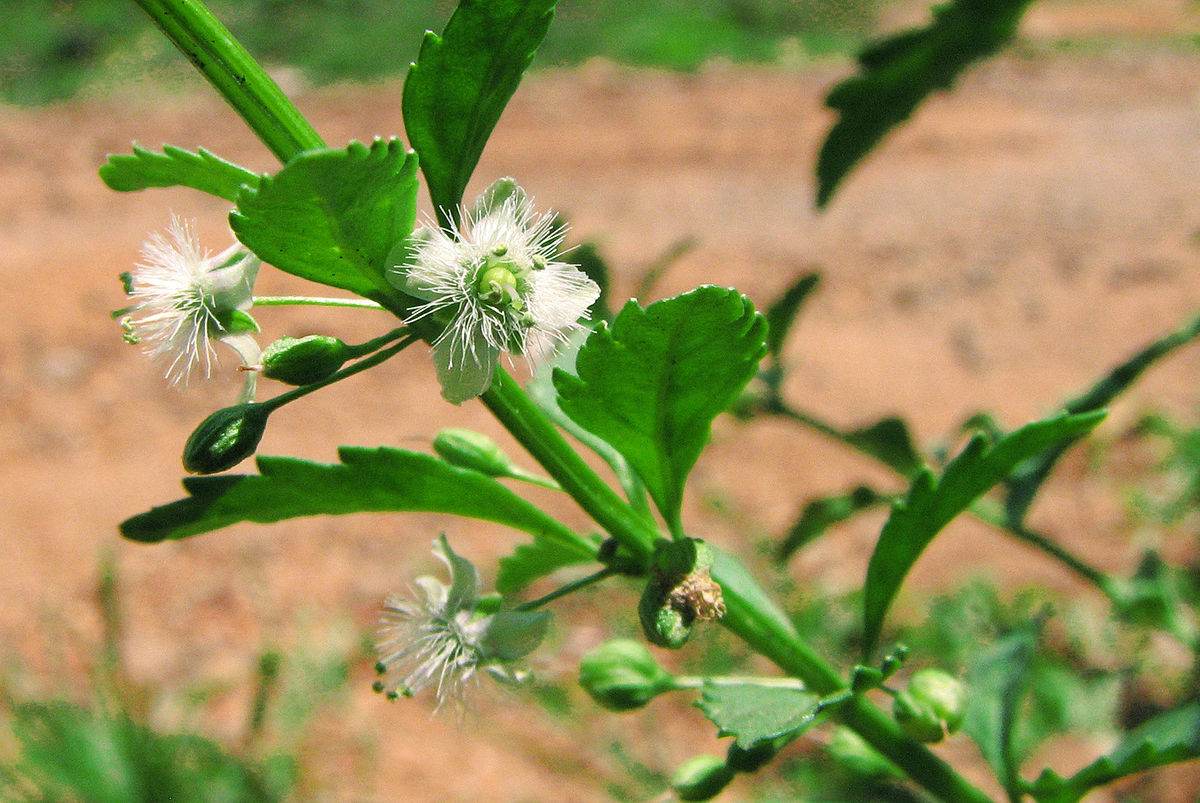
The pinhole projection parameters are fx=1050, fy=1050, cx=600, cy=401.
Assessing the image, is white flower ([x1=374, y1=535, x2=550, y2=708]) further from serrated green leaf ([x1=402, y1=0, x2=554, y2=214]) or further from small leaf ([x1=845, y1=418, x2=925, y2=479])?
small leaf ([x1=845, y1=418, x2=925, y2=479])

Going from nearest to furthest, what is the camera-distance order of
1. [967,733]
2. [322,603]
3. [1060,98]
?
[967,733], [322,603], [1060,98]

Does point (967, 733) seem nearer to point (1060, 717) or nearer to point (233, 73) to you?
point (233, 73)

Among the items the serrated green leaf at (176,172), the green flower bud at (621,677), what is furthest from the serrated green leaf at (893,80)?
the serrated green leaf at (176,172)

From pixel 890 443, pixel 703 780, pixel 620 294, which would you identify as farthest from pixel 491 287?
pixel 620 294

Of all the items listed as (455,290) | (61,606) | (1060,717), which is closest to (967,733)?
(455,290)

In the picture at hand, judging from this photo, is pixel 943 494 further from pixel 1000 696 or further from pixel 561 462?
pixel 1000 696

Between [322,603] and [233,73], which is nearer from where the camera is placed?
[233,73]
